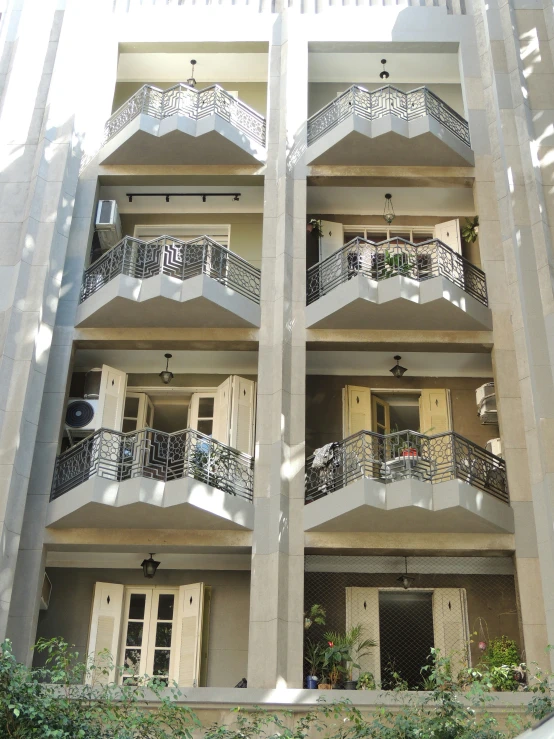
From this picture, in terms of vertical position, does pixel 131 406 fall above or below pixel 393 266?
below

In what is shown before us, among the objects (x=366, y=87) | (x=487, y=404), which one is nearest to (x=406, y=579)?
(x=487, y=404)

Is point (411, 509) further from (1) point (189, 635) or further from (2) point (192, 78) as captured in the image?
(2) point (192, 78)

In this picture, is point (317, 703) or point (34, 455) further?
point (34, 455)

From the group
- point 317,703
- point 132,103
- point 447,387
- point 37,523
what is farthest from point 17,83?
point 317,703

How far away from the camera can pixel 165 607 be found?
16219 mm

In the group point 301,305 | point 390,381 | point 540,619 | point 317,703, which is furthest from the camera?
point 390,381

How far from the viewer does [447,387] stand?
17844 millimetres

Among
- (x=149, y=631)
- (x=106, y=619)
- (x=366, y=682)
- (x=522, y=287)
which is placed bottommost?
(x=366, y=682)

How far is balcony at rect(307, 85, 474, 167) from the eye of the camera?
18.0m

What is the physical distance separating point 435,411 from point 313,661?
5.30m

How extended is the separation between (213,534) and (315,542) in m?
1.57

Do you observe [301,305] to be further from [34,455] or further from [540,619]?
[540,619]

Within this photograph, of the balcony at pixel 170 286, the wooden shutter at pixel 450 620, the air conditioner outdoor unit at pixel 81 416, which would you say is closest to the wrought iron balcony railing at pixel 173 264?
the balcony at pixel 170 286

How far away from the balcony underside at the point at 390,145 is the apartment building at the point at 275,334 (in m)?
0.06
